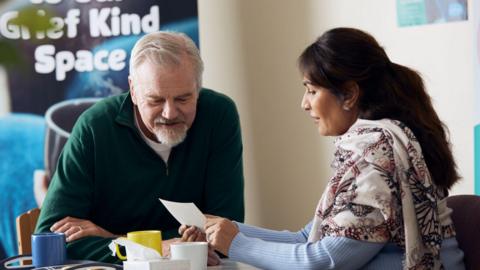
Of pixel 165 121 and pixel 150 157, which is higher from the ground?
pixel 165 121

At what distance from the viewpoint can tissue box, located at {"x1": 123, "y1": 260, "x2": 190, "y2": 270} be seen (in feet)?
4.58

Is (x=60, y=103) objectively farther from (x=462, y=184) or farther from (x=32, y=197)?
(x=462, y=184)

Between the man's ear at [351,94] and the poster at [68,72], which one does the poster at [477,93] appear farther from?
the poster at [68,72]

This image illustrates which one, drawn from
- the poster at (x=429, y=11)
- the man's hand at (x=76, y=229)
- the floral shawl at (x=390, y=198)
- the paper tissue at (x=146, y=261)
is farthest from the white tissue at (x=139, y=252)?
the poster at (x=429, y=11)

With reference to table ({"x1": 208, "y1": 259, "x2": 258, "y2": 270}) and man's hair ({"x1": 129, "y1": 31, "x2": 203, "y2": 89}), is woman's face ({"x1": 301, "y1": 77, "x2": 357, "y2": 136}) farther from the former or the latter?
man's hair ({"x1": 129, "y1": 31, "x2": 203, "y2": 89})

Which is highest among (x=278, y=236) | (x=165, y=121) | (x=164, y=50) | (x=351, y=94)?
(x=164, y=50)

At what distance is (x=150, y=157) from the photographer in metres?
2.21

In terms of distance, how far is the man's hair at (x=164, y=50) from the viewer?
7.23ft

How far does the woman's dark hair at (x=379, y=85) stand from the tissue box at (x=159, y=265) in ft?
1.92

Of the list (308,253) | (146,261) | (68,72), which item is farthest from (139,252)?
(68,72)

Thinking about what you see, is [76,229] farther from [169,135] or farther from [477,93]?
[477,93]

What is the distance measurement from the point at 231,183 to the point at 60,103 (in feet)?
4.89

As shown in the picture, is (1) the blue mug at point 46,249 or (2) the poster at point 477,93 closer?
(1) the blue mug at point 46,249

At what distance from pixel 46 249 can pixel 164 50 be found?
0.79 meters
